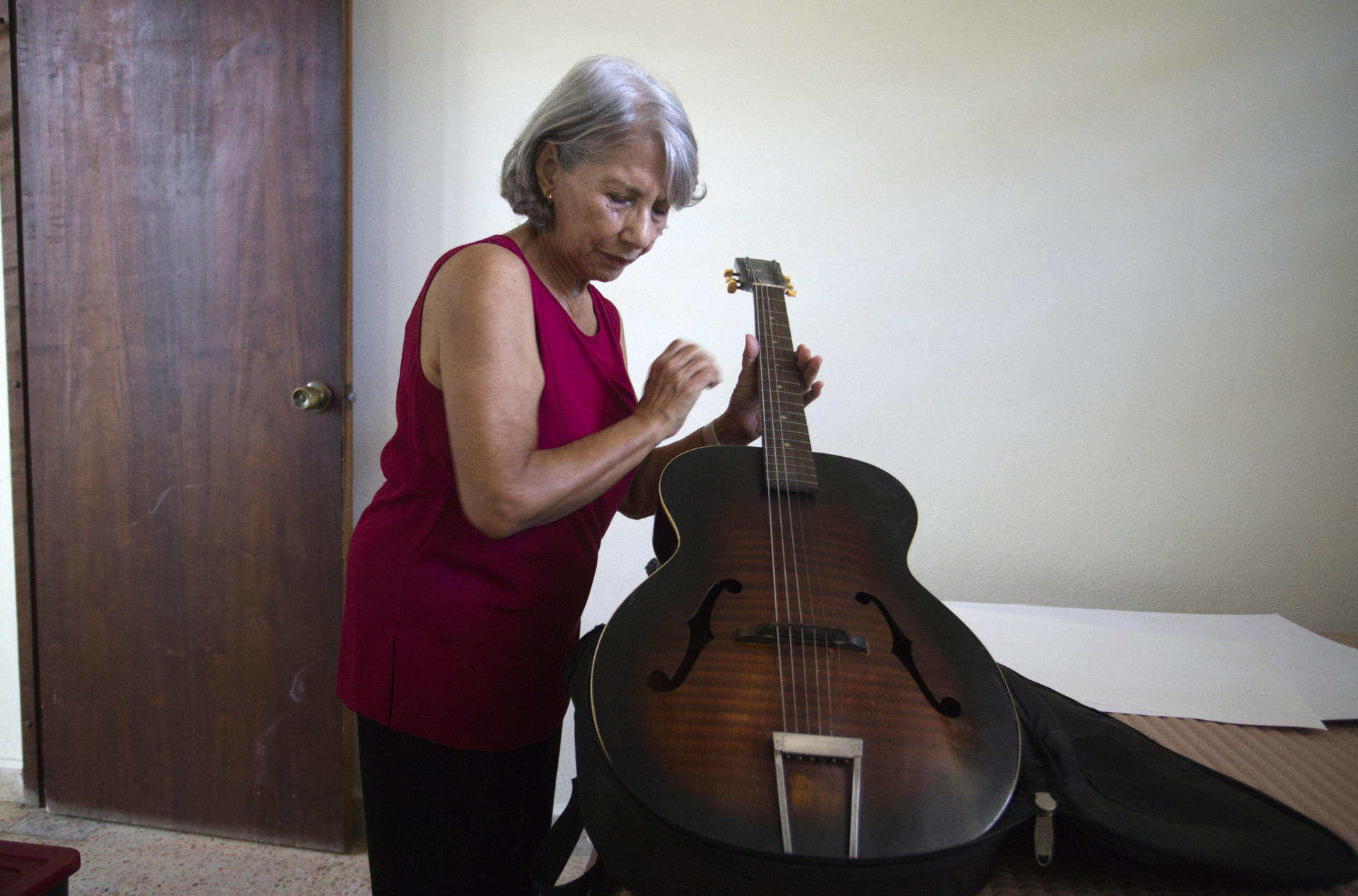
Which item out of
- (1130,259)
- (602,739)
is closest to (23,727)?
(602,739)

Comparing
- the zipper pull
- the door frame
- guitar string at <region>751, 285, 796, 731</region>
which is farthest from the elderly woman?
the door frame

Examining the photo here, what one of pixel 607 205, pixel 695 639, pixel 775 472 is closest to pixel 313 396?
pixel 607 205

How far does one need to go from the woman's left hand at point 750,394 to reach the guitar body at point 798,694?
0.94ft

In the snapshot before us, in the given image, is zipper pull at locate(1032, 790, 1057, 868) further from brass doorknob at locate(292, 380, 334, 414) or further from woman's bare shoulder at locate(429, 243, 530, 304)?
brass doorknob at locate(292, 380, 334, 414)

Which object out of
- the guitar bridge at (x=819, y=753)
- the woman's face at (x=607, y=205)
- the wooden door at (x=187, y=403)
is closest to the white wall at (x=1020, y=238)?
the wooden door at (x=187, y=403)

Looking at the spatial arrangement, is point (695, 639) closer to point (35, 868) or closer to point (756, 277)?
point (756, 277)

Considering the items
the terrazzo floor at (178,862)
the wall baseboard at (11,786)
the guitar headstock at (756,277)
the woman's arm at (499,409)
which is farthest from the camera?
the wall baseboard at (11,786)

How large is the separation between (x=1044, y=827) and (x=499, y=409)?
2.10 feet

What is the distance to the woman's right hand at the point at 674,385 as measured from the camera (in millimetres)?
941

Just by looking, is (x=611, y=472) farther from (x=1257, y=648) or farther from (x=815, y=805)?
(x=1257, y=648)

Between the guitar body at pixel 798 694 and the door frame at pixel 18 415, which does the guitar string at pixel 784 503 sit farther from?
the door frame at pixel 18 415

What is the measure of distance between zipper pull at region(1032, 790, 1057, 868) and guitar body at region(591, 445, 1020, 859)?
0.05 m

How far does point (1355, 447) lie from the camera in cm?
177

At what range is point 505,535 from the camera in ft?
2.86
